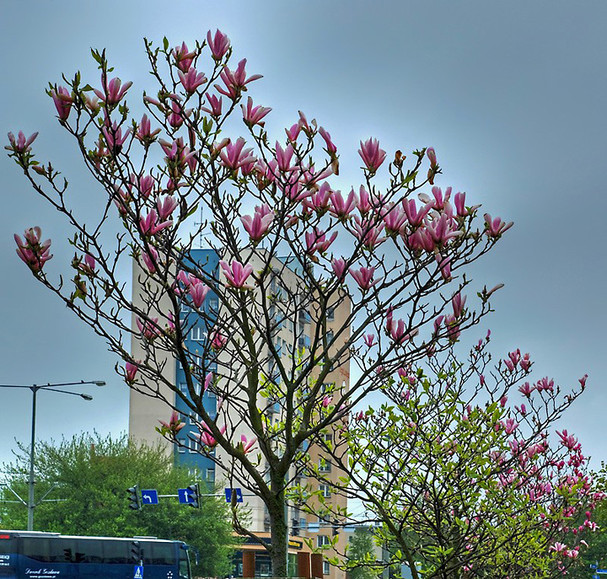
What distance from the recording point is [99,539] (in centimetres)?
4281

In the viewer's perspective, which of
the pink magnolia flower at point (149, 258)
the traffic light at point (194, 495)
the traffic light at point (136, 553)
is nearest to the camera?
the pink magnolia flower at point (149, 258)

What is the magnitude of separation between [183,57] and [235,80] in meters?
0.31

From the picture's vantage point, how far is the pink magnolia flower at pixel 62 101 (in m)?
5.80

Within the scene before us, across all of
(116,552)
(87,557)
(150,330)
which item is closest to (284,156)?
(150,330)

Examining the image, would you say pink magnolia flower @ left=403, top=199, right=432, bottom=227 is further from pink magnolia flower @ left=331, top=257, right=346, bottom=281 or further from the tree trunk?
the tree trunk

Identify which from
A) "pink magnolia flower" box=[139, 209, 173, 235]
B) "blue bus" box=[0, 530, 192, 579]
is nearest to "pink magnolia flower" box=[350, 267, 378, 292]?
"pink magnolia flower" box=[139, 209, 173, 235]

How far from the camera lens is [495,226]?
6.52 m

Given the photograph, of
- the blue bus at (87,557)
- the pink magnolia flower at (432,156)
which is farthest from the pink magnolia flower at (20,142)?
the blue bus at (87,557)

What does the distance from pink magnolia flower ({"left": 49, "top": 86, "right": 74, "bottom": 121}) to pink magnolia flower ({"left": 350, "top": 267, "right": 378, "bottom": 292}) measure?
5.73 ft

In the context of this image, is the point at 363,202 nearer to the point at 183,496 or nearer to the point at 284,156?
the point at 284,156

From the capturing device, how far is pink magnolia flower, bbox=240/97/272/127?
6.07m

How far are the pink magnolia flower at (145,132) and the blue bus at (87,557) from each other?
34.9m

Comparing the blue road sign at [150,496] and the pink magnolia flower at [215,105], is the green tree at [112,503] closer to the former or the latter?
the blue road sign at [150,496]

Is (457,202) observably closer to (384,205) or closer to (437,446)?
(384,205)
